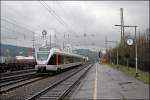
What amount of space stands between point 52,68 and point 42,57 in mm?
1634

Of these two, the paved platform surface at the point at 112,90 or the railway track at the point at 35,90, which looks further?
the railway track at the point at 35,90

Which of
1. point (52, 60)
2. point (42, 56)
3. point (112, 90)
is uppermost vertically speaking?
point (42, 56)

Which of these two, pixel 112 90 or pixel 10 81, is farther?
pixel 10 81

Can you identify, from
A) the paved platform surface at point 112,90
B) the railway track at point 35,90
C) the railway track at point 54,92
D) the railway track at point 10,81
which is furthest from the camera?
the railway track at point 10,81

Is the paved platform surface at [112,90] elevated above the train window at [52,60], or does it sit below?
below

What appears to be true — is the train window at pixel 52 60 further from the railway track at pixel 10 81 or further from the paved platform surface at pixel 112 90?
the paved platform surface at pixel 112 90

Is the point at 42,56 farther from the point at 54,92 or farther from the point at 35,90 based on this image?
the point at 54,92

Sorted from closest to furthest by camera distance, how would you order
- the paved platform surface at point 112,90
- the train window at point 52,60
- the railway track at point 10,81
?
the paved platform surface at point 112,90, the railway track at point 10,81, the train window at point 52,60

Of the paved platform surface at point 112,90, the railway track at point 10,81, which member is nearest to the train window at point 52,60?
the railway track at point 10,81

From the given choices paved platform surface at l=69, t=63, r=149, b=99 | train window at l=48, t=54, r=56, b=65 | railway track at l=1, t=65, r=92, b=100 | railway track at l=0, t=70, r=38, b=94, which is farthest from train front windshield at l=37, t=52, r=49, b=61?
paved platform surface at l=69, t=63, r=149, b=99

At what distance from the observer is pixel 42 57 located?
1286 inches

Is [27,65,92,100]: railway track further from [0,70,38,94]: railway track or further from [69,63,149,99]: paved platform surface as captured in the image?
[0,70,38,94]: railway track

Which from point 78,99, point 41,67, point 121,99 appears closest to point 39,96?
point 78,99

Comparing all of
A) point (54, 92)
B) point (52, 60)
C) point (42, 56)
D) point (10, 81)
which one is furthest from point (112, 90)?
point (42, 56)
